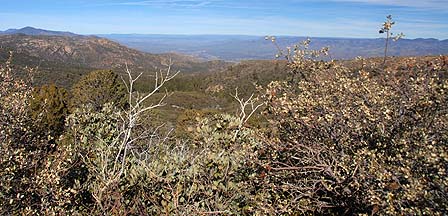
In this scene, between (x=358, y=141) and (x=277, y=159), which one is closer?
(x=358, y=141)

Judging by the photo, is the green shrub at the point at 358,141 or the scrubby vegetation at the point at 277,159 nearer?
the green shrub at the point at 358,141

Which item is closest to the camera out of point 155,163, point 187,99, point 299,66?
point 155,163

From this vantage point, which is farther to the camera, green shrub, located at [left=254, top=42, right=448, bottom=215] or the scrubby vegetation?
the scrubby vegetation

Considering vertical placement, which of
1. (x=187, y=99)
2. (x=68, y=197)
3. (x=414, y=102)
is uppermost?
(x=414, y=102)

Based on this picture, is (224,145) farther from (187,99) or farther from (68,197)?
(187,99)

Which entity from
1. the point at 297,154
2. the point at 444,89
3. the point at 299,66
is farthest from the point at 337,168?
the point at 299,66

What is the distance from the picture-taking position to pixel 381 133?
21.8ft

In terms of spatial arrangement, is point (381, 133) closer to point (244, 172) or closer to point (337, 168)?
point (337, 168)

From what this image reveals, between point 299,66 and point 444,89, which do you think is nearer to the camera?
point 444,89

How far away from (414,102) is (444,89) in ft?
1.57

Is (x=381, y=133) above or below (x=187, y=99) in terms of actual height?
above

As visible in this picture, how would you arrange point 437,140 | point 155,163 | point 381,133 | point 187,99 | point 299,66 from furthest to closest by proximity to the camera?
1. point 187,99
2. point 299,66
3. point 155,163
4. point 381,133
5. point 437,140

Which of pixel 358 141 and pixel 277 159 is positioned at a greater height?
pixel 358 141

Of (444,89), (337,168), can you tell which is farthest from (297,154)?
(444,89)
